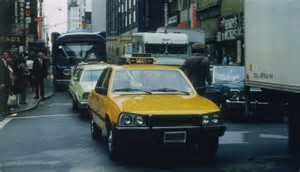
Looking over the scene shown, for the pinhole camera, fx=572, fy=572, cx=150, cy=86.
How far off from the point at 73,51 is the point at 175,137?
2171cm

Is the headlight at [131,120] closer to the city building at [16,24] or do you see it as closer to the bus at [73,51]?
the city building at [16,24]

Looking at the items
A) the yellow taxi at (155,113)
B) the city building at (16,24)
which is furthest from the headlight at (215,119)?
the city building at (16,24)

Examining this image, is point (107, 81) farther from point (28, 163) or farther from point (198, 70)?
point (198, 70)

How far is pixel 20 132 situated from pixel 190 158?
5097mm

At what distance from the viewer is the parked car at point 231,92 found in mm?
14570

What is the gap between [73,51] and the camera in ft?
97.4

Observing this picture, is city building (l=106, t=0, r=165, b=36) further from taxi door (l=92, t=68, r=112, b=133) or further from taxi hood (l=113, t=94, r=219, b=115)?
taxi hood (l=113, t=94, r=219, b=115)

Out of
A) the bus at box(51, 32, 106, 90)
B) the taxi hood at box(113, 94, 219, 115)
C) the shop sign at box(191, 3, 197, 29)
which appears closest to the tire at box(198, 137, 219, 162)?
the taxi hood at box(113, 94, 219, 115)

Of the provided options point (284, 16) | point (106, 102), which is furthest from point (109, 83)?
point (284, 16)

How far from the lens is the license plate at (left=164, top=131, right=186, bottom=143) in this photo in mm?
8539

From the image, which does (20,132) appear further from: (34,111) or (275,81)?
(275,81)

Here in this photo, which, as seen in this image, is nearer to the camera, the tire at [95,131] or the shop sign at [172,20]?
the tire at [95,131]

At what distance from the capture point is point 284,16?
8180mm

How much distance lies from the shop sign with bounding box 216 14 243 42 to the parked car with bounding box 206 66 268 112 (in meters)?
17.0
